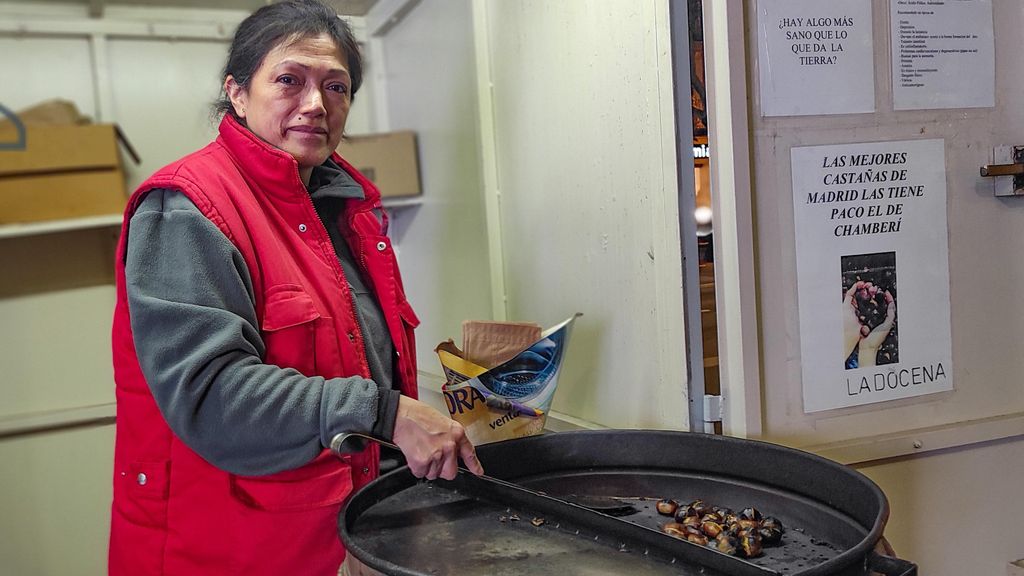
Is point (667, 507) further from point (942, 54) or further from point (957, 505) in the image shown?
point (942, 54)

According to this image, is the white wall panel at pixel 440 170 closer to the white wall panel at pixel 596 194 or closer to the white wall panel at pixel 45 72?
the white wall panel at pixel 596 194

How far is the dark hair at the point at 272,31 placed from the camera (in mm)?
1203

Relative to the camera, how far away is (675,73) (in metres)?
1.36

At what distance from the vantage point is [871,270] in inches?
55.5

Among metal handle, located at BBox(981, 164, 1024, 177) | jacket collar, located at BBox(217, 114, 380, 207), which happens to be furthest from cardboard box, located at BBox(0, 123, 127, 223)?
metal handle, located at BBox(981, 164, 1024, 177)

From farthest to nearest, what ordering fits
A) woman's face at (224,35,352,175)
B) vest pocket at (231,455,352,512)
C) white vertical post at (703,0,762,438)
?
white vertical post at (703,0,762,438) < woman's face at (224,35,352,175) < vest pocket at (231,455,352,512)

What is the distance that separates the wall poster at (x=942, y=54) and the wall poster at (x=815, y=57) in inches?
2.7

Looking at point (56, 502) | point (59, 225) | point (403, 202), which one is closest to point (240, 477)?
point (59, 225)

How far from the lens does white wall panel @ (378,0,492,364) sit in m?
2.24

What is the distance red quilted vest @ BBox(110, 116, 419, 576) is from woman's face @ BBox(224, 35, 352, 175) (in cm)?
5

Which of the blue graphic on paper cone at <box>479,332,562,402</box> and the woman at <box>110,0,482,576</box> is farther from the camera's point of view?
the blue graphic on paper cone at <box>479,332,562,402</box>

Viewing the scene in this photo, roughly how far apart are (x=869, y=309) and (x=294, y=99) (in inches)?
41.5

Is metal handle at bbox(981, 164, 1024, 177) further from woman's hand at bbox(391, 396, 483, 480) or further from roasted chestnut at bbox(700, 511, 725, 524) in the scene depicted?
woman's hand at bbox(391, 396, 483, 480)

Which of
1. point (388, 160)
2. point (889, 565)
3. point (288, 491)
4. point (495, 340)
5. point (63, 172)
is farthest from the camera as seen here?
point (388, 160)
